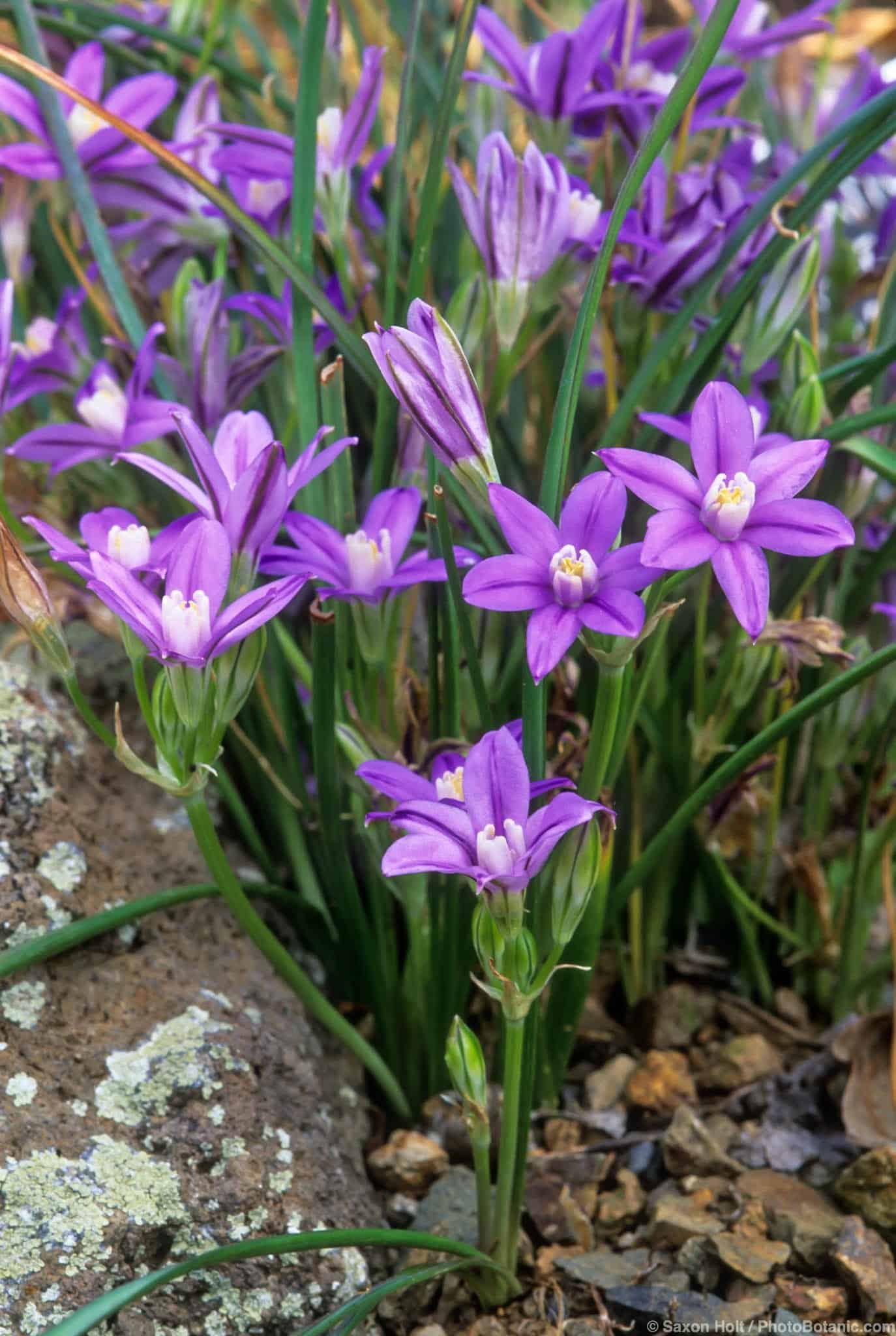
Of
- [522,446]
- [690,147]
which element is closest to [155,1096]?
[522,446]

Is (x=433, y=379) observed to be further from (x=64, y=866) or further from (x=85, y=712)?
(x=64, y=866)

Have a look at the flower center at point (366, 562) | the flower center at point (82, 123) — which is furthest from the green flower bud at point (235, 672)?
the flower center at point (82, 123)

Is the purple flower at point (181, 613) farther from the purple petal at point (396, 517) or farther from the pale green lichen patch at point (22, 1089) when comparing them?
the pale green lichen patch at point (22, 1089)

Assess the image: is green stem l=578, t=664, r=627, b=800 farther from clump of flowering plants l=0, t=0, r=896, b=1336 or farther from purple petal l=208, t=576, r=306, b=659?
purple petal l=208, t=576, r=306, b=659

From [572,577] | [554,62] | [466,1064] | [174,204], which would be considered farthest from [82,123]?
[466,1064]

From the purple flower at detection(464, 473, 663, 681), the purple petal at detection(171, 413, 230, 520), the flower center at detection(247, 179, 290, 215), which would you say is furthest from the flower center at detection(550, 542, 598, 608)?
the flower center at detection(247, 179, 290, 215)

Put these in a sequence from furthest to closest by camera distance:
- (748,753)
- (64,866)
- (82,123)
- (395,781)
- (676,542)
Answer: (82,123) → (64,866) → (748,753) → (395,781) → (676,542)

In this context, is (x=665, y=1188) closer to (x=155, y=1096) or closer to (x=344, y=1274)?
(x=344, y=1274)
